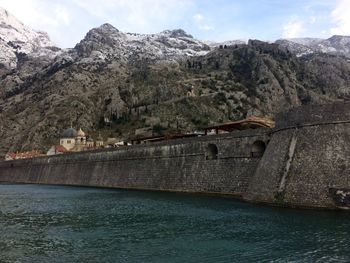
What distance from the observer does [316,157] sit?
3266 cm

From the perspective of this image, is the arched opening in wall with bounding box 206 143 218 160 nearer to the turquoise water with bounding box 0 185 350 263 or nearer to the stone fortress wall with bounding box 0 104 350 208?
the stone fortress wall with bounding box 0 104 350 208

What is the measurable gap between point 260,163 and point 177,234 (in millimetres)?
14487

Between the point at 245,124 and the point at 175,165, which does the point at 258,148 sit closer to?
the point at 175,165

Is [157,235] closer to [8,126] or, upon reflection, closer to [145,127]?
[145,127]

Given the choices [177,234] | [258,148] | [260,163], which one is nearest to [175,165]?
[258,148]

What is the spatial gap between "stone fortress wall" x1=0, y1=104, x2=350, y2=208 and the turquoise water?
2.04 m

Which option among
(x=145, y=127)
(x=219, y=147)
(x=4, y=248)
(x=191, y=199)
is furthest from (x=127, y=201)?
(x=145, y=127)

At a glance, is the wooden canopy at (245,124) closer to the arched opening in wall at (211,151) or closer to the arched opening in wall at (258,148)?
the arched opening in wall at (211,151)

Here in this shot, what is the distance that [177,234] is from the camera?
2653 centimetres

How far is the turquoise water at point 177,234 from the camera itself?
2134 cm

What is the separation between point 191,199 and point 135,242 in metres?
18.9

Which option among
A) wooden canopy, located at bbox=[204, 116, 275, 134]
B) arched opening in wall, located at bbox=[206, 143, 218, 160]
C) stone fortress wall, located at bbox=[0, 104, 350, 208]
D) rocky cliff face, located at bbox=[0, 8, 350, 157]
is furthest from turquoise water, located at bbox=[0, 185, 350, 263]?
rocky cliff face, located at bbox=[0, 8, 350, 157]

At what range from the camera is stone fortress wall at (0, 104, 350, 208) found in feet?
104

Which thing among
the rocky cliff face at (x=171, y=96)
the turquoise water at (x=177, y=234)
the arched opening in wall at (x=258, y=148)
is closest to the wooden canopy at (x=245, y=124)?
the arched opening in wall at (x=258, y=148)
